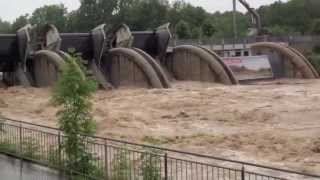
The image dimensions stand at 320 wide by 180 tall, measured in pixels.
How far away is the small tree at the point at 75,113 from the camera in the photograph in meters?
13.1

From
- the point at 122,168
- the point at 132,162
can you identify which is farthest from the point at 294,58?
the point at 122,168

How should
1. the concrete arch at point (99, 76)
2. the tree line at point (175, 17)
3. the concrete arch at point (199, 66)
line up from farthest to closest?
the tree line at point (175, 17) → the concrete arch at point (199, 66) → the concrete arch at point (99, 76)

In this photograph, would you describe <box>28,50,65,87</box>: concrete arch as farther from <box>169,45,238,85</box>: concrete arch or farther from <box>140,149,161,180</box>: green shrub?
<box>140,149,161,180</box>: green shrub

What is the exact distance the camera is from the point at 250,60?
49812 mm

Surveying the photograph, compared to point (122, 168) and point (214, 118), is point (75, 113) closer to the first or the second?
point (122, 168)

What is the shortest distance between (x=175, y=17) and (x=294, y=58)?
56172 millimetres

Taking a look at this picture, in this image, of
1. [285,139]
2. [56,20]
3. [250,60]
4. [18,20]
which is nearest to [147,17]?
[56,20]

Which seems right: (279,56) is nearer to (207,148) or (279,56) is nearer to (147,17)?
(207,148)

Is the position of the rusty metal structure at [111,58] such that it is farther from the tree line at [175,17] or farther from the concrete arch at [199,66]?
the tree line at [175,17]

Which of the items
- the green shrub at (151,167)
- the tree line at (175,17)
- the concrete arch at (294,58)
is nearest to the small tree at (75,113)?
the green shrub at (151,167)

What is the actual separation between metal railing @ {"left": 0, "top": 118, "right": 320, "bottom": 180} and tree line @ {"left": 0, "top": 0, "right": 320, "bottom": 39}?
2901 inches

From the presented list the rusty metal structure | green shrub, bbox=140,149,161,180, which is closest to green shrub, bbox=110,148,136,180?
green shrub, bbox=140,149,161,180

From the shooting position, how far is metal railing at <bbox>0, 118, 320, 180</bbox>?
37.7 ft

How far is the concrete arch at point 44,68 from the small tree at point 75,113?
2595 cm
